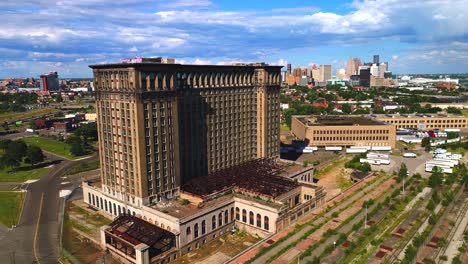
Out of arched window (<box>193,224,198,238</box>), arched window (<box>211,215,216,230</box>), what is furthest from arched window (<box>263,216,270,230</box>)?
arched window (<box>193,224,198,238</box>)

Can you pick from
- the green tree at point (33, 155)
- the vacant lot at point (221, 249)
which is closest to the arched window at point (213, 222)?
the vacant lot at point (221, 249)

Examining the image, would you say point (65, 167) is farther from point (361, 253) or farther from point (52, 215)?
point (361, 253)

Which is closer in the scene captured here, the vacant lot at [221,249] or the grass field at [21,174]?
the vacant lot at [221,249]

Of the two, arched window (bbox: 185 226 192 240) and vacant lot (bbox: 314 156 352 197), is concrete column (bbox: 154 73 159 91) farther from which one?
vacant lot (bbox: 314 156 352 197)

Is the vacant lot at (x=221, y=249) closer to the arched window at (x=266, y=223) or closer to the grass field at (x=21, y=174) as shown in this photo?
the arched window at (x=266, y=223)

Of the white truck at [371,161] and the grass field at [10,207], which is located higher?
the white truck at [371,161]

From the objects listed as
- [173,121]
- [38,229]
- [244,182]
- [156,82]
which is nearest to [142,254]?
[173,121]
